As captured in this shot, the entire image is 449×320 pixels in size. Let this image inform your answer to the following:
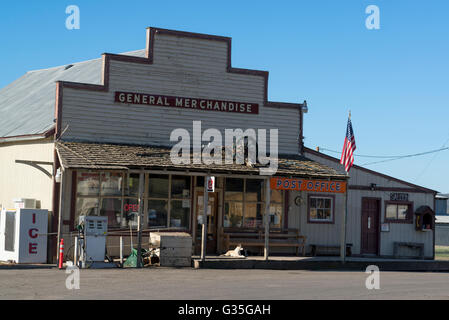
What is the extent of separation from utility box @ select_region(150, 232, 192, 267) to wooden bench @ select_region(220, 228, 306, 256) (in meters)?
3.62

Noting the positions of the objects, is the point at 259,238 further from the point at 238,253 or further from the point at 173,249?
the point at 173,249

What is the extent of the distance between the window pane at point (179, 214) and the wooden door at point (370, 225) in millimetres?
7348

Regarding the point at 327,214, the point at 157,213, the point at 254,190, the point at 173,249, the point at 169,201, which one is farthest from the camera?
the point at 327,214

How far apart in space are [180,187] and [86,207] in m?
3.45

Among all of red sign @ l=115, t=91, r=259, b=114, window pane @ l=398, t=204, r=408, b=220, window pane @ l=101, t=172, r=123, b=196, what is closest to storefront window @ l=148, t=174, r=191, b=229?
window pane @ l=101, t=172, r=123, b=196

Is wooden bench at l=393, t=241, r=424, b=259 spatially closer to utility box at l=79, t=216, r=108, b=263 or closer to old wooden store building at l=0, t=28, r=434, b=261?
old wooden store building at l=0, t=28, r=434, b=261

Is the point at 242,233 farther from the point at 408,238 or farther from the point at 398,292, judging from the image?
the point at 398,292

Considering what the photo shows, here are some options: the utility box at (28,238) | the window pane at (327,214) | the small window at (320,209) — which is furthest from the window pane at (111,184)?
the window pane at (327,214)

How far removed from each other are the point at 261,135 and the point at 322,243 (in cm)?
468

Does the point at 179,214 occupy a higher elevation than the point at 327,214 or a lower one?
lower

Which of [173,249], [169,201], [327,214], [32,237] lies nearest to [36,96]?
[169,201]

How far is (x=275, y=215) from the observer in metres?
25.9

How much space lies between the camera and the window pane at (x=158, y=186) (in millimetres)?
23766

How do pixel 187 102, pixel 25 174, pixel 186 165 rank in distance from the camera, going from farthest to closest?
pixel 187 102 → pixel 25 174 → pixel 186 165
